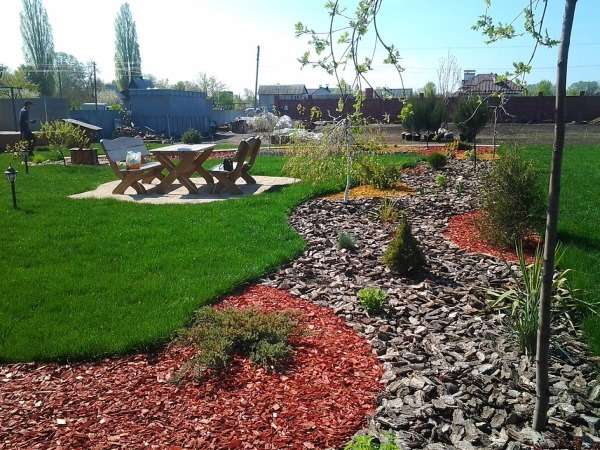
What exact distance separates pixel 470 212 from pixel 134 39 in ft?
200

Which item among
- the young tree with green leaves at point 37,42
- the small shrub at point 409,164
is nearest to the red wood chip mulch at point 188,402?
the small shrub at point 409,164

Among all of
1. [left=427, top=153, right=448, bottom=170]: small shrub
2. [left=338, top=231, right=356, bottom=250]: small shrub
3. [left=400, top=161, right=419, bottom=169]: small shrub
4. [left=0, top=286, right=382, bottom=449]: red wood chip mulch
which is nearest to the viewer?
[left=0, top=286, right=382, bottom=449]: red wood chip mulch

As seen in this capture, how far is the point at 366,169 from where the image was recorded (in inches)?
371

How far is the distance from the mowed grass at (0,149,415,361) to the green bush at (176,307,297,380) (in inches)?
12.0

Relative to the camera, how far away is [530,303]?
3730mm

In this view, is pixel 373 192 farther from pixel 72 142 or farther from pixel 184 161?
pixel 72 142

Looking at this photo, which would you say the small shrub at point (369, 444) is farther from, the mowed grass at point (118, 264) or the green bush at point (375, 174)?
the green bush at point (375, 174)

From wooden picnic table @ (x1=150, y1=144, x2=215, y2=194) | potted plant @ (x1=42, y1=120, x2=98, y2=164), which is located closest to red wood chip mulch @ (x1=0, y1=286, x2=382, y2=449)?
wooden picnic table @ (x1=150, y1=144, x2=215, y2=194)

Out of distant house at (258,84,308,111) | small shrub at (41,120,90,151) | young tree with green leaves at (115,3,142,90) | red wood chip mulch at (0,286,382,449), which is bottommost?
red wood chip mulch at (0,286,382,449)

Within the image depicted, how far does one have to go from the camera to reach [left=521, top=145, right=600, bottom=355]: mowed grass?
4582 mm

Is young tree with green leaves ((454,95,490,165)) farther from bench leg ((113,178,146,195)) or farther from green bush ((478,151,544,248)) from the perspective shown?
bench leg ((113,178,146,195))

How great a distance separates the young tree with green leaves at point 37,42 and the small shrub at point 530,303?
2325 inches

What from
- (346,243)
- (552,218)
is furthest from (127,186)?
(552,218)

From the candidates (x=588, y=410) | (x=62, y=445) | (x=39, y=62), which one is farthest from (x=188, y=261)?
(x=39, y=62)
